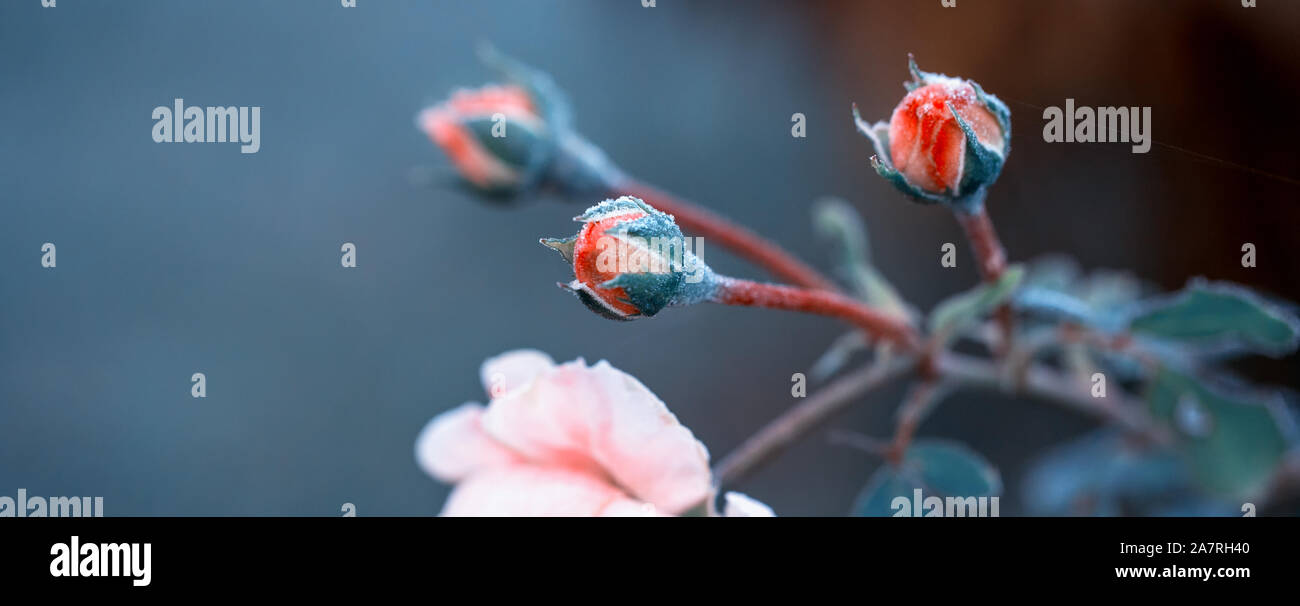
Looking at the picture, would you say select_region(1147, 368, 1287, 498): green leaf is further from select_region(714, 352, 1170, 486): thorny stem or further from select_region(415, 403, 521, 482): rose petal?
select_region(415, 403, 521, 482): rose petal

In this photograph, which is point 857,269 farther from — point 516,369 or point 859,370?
point 516,369

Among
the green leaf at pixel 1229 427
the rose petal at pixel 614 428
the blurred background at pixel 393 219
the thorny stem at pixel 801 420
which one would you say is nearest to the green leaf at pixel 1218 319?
the green leaf at pixel 1229 427

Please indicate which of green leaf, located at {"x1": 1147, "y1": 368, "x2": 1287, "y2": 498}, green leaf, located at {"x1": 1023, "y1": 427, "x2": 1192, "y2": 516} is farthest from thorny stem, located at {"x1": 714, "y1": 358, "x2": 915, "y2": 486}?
green leaf, located at {"x1": 1023, "y1": 427, "x2": 1192, "y2": 516}

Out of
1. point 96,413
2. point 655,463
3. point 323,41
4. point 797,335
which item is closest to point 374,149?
point 323,41

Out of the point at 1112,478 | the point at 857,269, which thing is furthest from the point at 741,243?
the point at 1112,478
